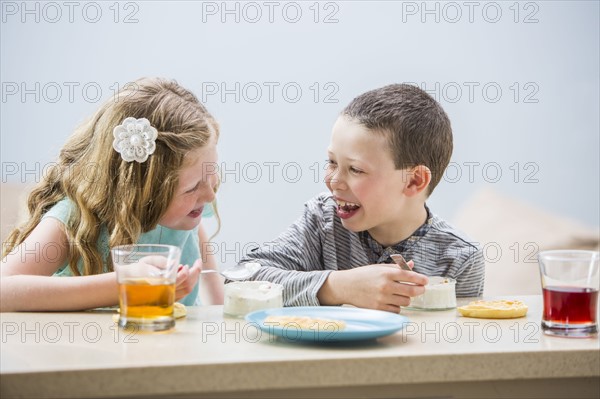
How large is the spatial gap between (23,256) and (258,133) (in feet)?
4.79

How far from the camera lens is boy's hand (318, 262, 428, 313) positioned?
1.27m

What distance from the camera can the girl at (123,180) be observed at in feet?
5.25

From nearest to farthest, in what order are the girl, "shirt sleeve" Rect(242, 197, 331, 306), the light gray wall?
"shirt sleeve" Rect(242, 197, 331, 306)
the girl
the light gray wall

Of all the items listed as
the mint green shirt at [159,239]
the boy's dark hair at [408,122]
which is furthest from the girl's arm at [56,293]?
the boy's dark hair at [408,122]

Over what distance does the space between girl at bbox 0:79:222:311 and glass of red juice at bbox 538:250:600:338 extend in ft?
2.71

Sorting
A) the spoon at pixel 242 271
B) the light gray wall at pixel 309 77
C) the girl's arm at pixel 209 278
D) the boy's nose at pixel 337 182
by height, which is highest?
the light gray wall at pixel 309 77

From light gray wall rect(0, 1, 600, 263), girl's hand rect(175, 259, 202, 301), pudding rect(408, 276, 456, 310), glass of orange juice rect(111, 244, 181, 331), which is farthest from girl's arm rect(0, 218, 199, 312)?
light gray wall rect(0, 1, 600, 263)

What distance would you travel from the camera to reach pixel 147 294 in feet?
3.56

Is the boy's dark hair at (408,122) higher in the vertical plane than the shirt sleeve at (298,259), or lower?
higher

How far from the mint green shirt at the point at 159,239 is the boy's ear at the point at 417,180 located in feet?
1.92

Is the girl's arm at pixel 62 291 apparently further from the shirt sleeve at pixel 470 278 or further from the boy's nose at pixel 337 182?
the shirt sleeve at pixel 470 278

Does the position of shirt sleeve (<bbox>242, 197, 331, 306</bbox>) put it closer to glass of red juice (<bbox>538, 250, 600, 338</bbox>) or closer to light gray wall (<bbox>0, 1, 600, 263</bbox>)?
glass of red juice (<bbox>538, 250, 600, 338</bbox>)

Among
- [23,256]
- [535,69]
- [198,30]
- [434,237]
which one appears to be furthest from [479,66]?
[23,256]

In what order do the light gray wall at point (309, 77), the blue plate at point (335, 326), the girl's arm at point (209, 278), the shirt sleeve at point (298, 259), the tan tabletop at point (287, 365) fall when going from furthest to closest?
1. the light gray wall at point (309, 77)
2. the girl's arm at point (209, 278)
3. the shirt sleeve at point (298, 259)
4. the blue plate at point (335, 326)
5. the tan tabletop at point (287, 365)
